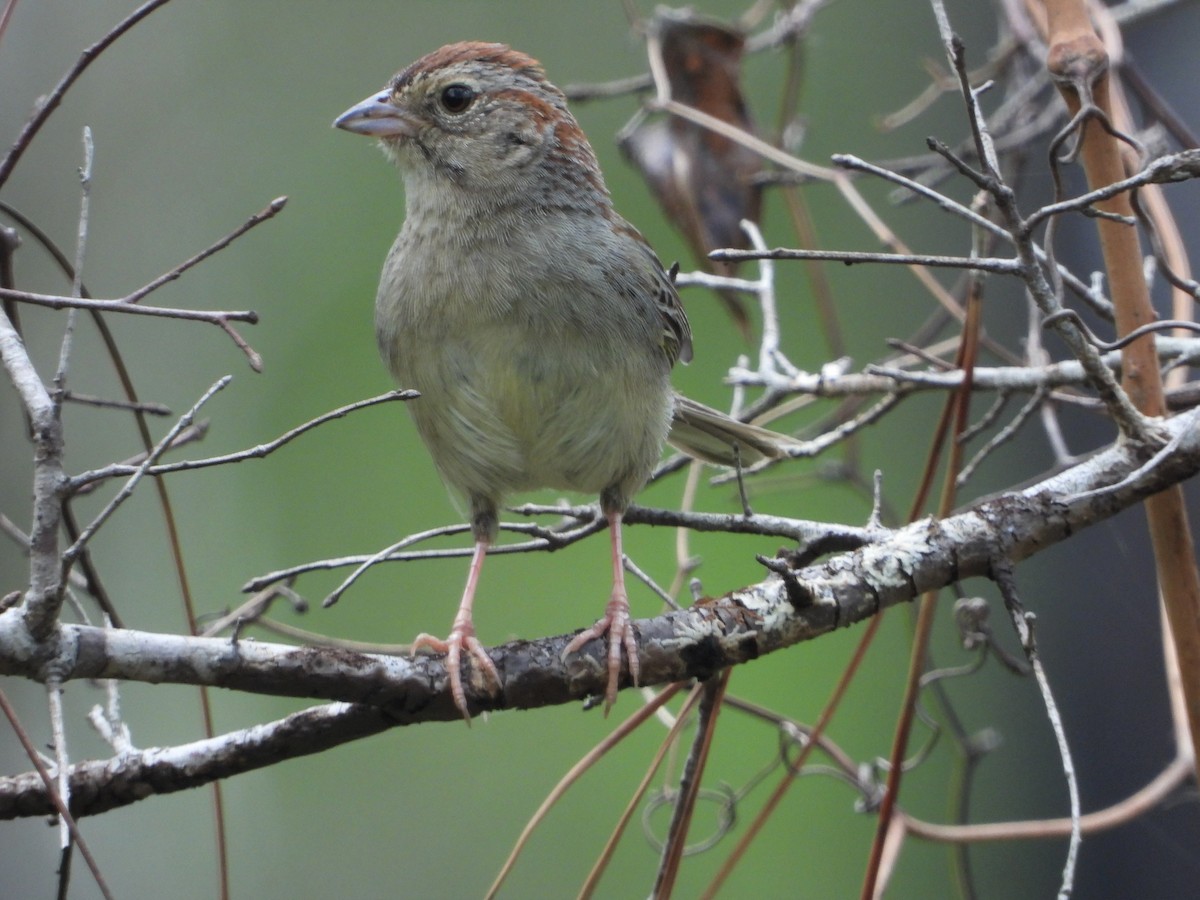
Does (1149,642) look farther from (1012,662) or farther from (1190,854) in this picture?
(1012,662)

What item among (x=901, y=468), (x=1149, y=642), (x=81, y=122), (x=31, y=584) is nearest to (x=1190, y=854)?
(x=1149, y=642)

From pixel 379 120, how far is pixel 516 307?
0.73 m

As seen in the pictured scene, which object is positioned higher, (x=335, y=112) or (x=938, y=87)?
(x=335, y=112)

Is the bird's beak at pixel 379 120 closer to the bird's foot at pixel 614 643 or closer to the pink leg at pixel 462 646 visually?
the pink leg at pixel 462 646

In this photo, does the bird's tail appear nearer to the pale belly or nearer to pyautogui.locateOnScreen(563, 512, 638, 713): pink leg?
the pale belly

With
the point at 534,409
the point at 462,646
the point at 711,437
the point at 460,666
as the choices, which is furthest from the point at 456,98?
the point at 460,666

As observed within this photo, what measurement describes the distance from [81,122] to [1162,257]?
22.9ft

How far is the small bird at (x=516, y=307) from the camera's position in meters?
3.03

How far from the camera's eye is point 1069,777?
1.91m

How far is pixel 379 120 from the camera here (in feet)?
10.8

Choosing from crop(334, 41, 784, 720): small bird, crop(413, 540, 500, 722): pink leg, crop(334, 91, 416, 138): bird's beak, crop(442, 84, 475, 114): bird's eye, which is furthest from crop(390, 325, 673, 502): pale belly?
crop(442, 84, 475, 114): bird's eye

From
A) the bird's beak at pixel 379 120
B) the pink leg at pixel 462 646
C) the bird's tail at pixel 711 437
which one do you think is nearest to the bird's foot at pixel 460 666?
the pink leg at pixel 462 646

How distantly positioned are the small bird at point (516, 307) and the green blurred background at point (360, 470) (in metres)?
2.49

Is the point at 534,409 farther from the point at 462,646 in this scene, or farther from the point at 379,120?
the point at 379,120
